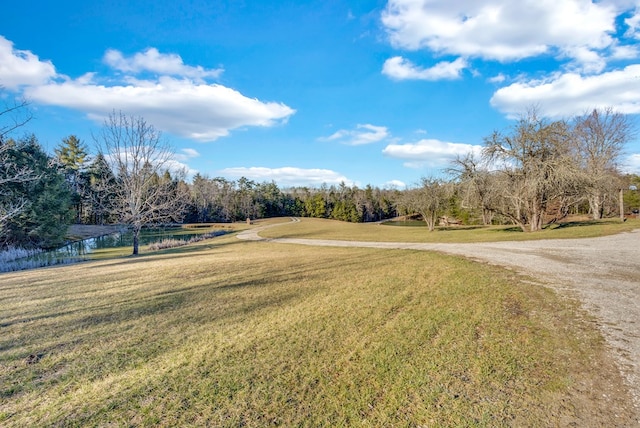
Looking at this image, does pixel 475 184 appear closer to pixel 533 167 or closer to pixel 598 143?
pixel 533 167

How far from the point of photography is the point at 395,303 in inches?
223

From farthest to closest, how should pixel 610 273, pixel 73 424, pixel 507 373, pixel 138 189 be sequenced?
pixel 138 189 → pixel 610 273 → pixel 507 373 → pixel 73 424

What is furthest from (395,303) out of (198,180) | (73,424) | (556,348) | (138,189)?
(198,180)

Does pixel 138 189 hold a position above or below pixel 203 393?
above

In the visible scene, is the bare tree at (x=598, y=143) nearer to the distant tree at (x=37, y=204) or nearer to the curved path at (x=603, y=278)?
the curved path at (x=603, y=278)

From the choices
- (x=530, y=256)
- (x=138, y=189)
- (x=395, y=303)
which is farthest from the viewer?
(x=138, y=189)

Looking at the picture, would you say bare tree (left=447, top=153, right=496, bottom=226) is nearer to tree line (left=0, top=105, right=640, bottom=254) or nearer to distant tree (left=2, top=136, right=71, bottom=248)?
tree line (left=0, top=105, right=640, bottom=254)

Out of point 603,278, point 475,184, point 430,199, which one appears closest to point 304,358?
point 603,278

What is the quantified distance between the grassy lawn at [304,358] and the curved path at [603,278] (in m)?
0.25

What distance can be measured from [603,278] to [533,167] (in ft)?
50.3

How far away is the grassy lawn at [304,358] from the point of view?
2.72 m

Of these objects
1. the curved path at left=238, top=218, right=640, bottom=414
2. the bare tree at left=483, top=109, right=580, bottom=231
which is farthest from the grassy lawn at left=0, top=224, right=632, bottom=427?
the bare tree at left=483, top=109, right=580, bottom=231

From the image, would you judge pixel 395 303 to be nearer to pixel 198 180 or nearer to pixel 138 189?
pixel 138 189

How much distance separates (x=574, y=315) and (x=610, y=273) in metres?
4.44
